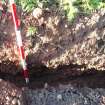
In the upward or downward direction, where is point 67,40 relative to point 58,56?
upward

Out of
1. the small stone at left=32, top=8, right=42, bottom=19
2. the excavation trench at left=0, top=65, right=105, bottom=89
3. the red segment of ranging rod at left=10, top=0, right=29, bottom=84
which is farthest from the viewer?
the excavation trench at left=0, top=65, right=105, bottom=89

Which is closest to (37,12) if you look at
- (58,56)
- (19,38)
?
(19,38)

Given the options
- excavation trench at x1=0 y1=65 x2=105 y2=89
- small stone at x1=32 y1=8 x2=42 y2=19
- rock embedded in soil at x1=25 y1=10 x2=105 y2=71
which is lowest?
excavation trench at x1=0 y1=65 x2=105 y2=89

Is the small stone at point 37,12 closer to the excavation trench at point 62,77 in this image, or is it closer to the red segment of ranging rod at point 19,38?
the red segment of ranging rod at point 19,38

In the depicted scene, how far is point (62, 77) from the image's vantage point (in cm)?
359

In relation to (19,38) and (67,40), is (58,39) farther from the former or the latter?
(19,38)

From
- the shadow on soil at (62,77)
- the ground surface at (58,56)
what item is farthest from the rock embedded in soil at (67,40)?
the shadow on soil at (62,77)

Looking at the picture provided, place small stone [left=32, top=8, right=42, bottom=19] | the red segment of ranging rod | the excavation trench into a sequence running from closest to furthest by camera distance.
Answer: the red segment of ranging rod < small stone [left=32, top=8, right=42, bottom=19] < the excavation trench

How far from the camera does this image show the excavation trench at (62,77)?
11.6ft

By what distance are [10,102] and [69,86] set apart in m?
0.65

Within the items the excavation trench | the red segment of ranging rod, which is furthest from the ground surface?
the red segment of ranging rod

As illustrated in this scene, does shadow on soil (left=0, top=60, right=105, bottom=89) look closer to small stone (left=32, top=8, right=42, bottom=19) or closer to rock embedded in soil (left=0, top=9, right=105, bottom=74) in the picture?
rock embedded in soil (left=0, top=9, right=105, bottom=74)

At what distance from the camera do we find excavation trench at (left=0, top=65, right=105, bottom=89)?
3531 millimetres

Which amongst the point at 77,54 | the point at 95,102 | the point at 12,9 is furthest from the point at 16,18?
the point at 95,102
